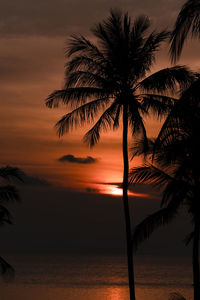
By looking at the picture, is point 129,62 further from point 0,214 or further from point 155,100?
point 0,214

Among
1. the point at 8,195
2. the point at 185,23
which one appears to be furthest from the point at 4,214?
the point at 185,23

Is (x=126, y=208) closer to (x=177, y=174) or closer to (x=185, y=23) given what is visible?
(x=177, y=174)

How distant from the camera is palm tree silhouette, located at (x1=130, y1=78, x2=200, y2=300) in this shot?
17078 mm

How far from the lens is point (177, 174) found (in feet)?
56.1

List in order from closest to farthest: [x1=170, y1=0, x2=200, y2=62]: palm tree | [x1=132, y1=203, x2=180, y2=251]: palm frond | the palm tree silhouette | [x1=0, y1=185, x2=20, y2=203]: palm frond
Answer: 1. [x1=170, y1=0, x2=200, y2=62]: palm tree
2. the palm tree silhouette
3. [x1=132, y1=203, x2=180, y2=251]: palm frond
4. [x1=0, y1=185, x2=20, y2=203]: palm frond

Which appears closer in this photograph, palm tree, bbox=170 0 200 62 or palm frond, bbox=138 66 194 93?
palm tree, bbox=170 0 200 62

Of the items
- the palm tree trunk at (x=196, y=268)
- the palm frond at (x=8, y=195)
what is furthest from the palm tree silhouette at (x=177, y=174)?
the palm frond at (x=8, y=195)

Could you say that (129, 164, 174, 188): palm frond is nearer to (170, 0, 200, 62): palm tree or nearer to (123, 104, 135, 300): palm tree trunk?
(123, 104, 135, 300): palm tree trunk

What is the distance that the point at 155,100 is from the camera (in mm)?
23219

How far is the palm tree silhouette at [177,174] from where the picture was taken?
56.0ft

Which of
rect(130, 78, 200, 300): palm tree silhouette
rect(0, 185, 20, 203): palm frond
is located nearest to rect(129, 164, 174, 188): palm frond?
rect(130, 78, 200, 300): palm tree silhouette

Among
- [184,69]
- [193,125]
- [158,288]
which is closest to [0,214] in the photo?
[184,69]

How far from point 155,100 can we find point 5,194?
868 cm

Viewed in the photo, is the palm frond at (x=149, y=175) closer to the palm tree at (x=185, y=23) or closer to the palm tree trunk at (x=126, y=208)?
the palm tree trunk at (x=126, y=208)
